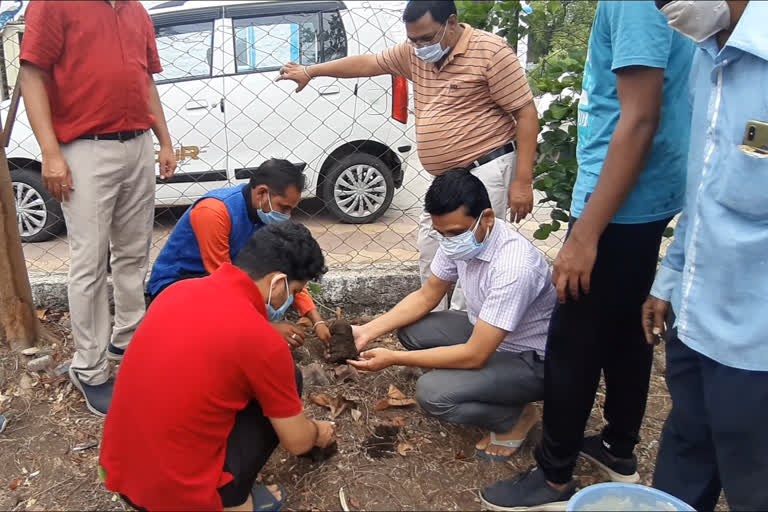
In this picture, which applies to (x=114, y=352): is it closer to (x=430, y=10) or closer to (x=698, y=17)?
(x=430, y=10)

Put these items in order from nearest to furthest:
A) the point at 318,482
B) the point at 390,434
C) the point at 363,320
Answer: the point at 318,482 → the point at 390,434 → the point at 363,320

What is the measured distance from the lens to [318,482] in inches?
88.3

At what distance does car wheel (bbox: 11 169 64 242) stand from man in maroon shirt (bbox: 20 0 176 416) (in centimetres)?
196

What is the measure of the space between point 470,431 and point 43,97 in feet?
6.52

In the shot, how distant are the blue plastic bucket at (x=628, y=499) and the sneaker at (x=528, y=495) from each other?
1.78 feet

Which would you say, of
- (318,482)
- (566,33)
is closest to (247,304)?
(318,482)

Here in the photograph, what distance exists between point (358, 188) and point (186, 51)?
1.58 m

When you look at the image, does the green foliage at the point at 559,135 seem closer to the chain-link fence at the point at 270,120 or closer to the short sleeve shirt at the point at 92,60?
the chain-link fence at the point at 270,120

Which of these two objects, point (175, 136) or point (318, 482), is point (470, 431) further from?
point (175, 136)

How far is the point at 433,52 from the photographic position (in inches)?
103

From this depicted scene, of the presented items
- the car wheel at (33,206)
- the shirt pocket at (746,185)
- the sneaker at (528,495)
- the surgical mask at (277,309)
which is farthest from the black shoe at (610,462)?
the car wheel at (33,206)

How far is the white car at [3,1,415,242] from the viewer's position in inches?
167

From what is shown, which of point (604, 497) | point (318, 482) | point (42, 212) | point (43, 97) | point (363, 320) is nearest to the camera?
point (604, 497)

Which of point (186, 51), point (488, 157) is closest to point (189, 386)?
point (488, 157)
